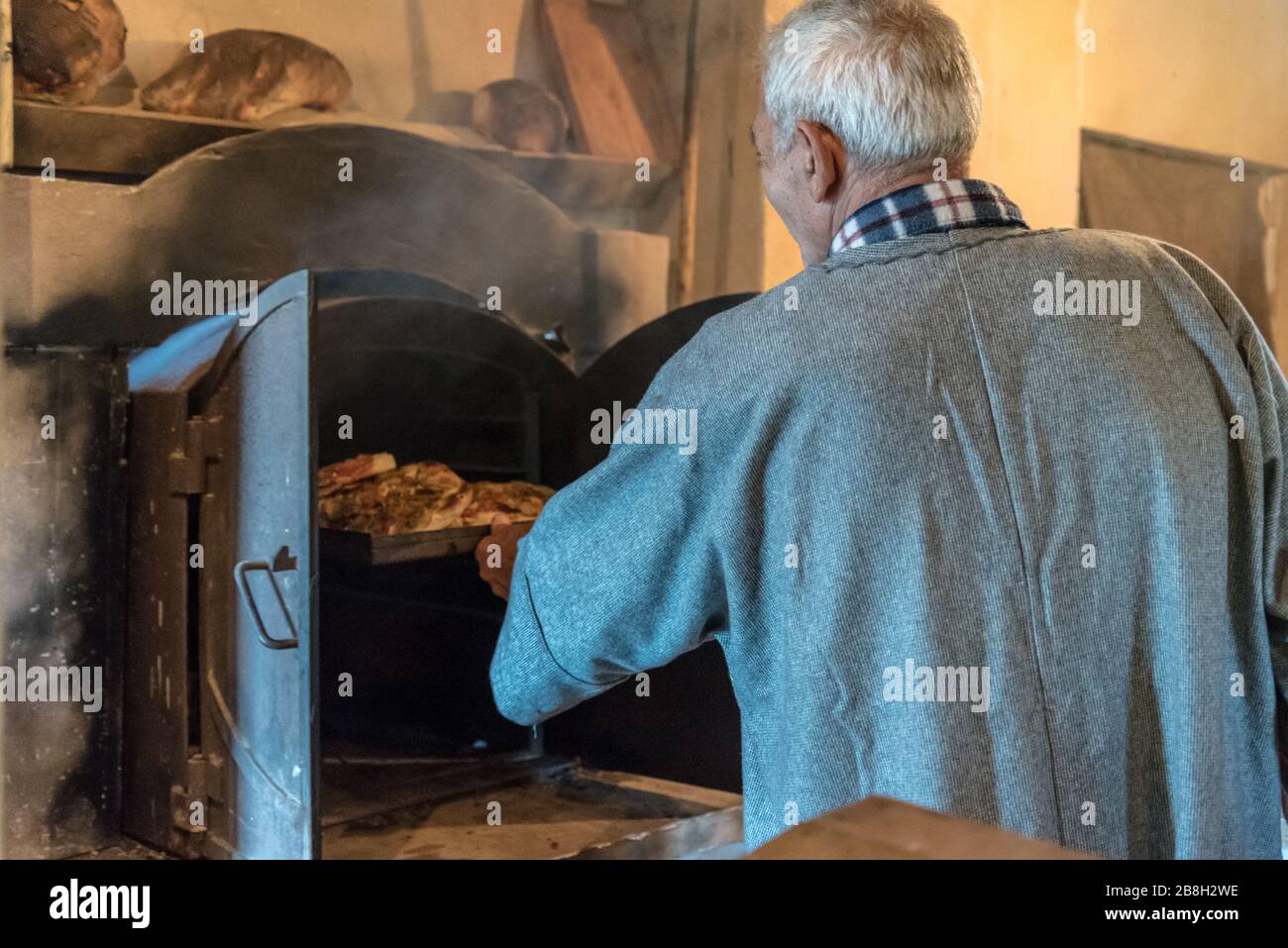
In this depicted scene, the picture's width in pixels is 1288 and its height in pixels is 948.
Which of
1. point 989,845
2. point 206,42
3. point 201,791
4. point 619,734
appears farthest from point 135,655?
point 989,845

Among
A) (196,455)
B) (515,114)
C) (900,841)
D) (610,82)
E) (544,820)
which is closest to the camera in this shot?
(900,841)

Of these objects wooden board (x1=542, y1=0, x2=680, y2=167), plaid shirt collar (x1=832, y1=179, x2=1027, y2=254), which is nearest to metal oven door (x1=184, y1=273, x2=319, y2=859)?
plaid shirt collar (x1=832, y1=179, x2=1027, y2=254)

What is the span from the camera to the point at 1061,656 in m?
1.59

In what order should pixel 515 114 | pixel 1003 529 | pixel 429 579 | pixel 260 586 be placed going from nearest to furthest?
pixel 1003 529 < pixel 260 586 < pixel 429 579 < pixel 515 114

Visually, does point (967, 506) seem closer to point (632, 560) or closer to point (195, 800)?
point (632, 560)

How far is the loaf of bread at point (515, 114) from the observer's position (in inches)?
135

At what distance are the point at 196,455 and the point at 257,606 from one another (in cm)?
32

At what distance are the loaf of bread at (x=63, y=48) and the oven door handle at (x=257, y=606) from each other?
3.40 feet

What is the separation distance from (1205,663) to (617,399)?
1673mm

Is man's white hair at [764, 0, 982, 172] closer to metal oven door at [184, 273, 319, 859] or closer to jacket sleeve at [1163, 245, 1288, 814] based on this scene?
jacket sleeve at [1163, 245, 1288, 814]

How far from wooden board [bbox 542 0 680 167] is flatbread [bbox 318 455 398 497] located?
4.01ft

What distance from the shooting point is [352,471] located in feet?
9.79

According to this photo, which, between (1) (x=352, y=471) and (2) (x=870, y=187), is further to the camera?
(1) (x=352, y=471)

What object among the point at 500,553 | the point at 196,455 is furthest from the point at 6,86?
the point at 500,553
